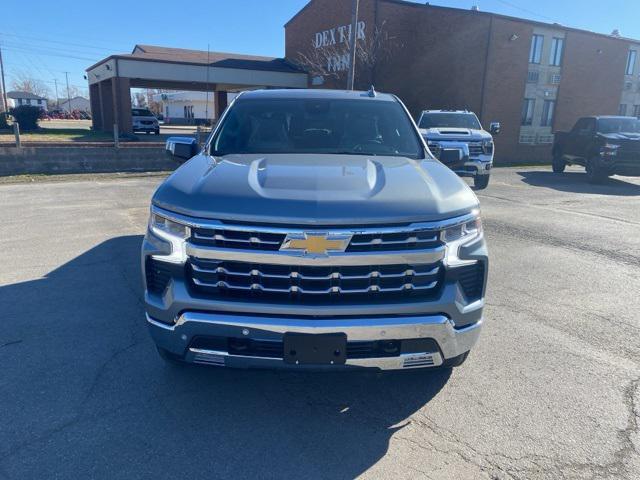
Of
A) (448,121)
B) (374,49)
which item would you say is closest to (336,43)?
(374,49)

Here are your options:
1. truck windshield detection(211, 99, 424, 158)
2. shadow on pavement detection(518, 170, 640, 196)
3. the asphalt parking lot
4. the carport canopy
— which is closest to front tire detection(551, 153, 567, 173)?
shadow on pavement detection(518, 170, 640, 196)

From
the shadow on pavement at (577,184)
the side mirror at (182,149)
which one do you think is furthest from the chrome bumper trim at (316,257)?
the shadow on pavement at (577,184)

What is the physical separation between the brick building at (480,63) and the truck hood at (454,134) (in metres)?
11.1

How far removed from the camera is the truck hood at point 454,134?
40.1 ft

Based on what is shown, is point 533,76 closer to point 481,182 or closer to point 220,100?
point 481,182

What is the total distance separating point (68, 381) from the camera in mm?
3305

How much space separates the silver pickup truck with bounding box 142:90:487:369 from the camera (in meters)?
2.54

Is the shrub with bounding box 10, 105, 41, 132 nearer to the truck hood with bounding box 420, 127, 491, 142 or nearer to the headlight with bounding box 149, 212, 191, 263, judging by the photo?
the truck hood with bounding box 420, 127, 491, 142

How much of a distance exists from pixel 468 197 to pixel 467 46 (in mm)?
23196

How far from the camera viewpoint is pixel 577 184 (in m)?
15.1

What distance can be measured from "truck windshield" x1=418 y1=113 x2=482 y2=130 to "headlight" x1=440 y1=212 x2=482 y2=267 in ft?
36.8

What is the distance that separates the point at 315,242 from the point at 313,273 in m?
0.18

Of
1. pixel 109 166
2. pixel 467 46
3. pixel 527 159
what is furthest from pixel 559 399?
pixel 527 159

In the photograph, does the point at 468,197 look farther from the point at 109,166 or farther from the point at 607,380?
the point at 109,166
